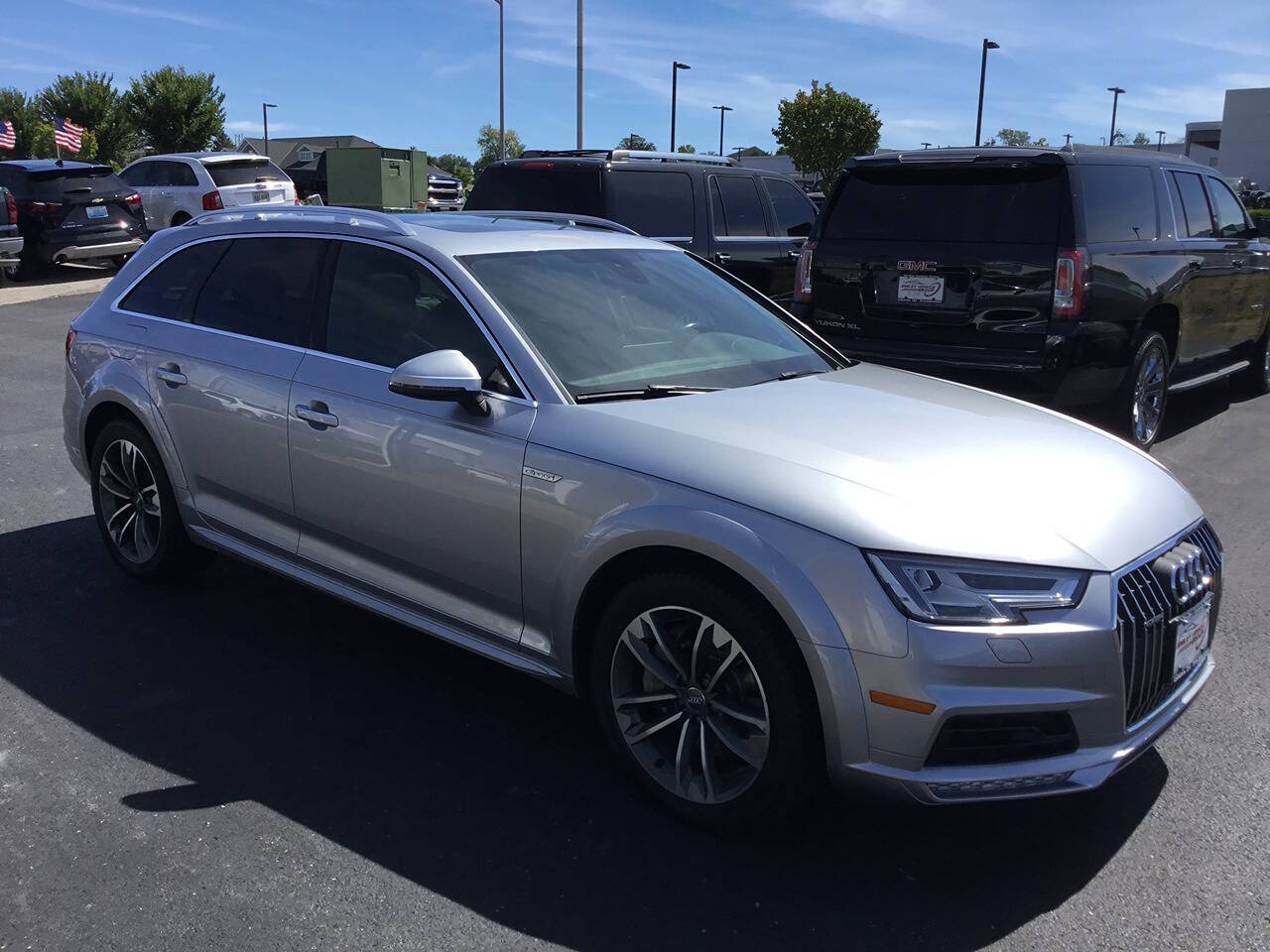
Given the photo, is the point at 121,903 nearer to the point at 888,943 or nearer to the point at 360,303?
the point at 888,943

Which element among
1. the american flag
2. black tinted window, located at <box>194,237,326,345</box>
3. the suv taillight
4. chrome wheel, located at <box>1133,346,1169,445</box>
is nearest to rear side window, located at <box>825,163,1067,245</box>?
the suv taillight

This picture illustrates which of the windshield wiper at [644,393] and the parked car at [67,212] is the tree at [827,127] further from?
the windshield wiper at [644,393]

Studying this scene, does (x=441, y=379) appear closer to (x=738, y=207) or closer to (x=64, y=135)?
(x=738, y=207)

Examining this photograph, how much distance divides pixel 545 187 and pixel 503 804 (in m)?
7.12

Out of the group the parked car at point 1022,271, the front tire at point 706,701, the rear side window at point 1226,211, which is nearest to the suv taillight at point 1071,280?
the parked car at point 1022,271

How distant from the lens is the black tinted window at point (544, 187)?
9438 millimetres

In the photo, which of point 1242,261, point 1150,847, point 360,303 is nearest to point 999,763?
point 1150,847

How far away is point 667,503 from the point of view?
3133 mm

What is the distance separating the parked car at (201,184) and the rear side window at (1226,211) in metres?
16.0

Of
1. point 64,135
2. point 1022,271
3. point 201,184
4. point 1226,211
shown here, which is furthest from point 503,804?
point 64,135

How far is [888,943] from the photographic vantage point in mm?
2768

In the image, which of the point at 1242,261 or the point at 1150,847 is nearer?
the point at 1150,847

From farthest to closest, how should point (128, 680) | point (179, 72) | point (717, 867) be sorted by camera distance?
1. point (179, 72)
2. point (128, 680)
3. point (717, 867)

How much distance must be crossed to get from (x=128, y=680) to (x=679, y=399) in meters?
2.30
